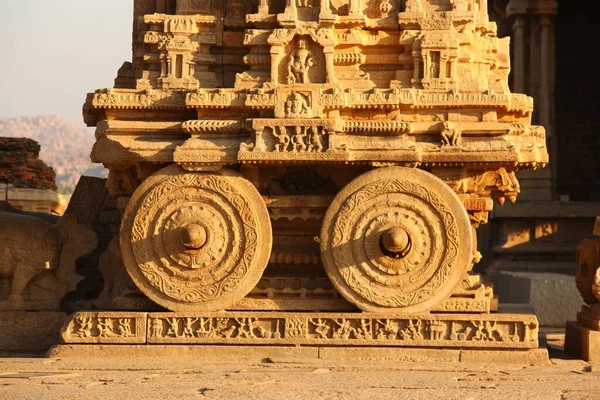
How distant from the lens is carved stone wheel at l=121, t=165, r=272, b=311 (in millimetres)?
10227

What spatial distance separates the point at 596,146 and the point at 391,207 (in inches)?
501

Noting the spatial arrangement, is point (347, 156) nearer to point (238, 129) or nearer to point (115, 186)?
point (238, 129)

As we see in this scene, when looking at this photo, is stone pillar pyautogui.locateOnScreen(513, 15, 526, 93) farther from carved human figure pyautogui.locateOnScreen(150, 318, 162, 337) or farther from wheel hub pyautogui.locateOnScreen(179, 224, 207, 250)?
carved human figure pyautogui.locateOnScreen(150, 318, 162, 337)

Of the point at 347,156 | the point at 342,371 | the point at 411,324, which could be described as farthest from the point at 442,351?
the point at 347,156

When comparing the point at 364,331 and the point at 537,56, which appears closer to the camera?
the point at 364,331

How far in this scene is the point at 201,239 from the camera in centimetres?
1014

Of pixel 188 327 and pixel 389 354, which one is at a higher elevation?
pixel 188 327

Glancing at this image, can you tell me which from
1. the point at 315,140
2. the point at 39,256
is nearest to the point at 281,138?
the point at 315,140

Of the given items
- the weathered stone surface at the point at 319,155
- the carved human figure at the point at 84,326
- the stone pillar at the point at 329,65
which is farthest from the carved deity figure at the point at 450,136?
the carved human figure at the point at 84,326

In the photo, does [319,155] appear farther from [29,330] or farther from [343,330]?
[29,330]

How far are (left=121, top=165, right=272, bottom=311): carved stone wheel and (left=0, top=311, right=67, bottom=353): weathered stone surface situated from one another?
148 centimetres

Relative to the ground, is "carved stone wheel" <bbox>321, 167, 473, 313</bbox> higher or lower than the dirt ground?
higher

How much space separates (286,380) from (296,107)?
2786 mm

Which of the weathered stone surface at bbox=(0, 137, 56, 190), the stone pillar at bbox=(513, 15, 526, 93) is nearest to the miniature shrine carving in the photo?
the stone pillar at bbox=(513, 15, 526, 93)
